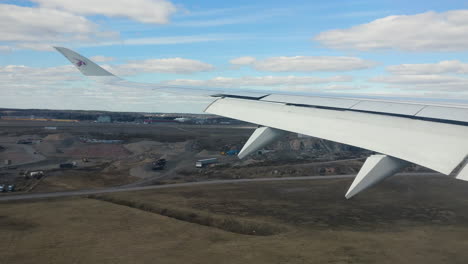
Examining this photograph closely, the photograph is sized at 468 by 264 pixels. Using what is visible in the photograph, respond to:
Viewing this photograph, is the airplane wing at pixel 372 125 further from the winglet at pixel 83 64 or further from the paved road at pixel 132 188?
the paved road at pixel 132 188

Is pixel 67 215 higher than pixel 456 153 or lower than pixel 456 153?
lower

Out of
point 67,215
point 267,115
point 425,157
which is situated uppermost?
point 267,115

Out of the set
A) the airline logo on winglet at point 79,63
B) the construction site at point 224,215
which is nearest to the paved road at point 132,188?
the construction site at point 224,215

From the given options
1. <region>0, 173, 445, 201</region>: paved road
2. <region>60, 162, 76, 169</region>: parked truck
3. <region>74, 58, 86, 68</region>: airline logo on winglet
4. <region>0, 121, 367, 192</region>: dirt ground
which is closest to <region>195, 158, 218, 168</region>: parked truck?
<region>0, 121, 367, 192</region>: dirt ground

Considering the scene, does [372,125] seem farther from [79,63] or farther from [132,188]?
[132,188]

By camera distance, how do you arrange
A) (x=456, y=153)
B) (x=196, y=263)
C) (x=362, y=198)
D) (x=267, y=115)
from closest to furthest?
1. (x=456, y=153)
2. (x=267, y=115)
3. (x=196, y=263)
4. (x=362, y=198)

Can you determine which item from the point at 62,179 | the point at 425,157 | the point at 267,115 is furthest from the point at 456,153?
the point at 62,179

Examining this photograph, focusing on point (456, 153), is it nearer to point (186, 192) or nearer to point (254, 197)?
point (254, 197)
